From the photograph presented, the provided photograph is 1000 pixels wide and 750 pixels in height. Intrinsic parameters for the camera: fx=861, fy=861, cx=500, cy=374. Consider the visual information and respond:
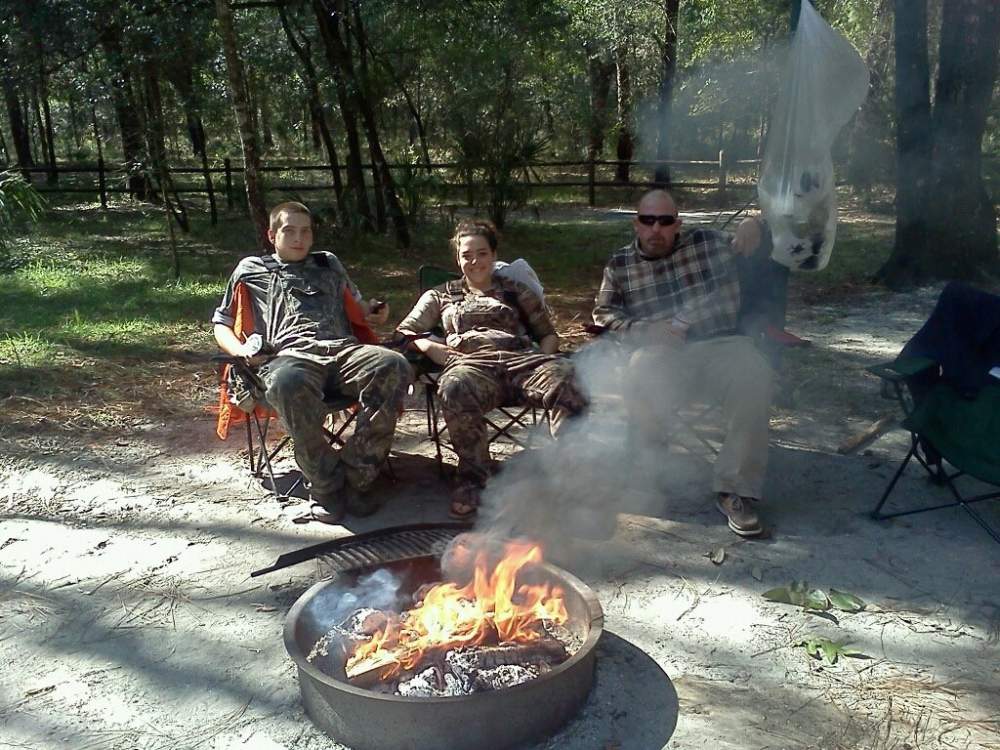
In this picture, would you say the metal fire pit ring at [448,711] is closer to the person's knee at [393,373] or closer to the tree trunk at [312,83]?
the person's knee at [393,373]

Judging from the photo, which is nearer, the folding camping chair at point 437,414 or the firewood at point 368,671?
the firewood at point 368,671

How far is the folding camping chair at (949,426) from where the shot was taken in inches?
116

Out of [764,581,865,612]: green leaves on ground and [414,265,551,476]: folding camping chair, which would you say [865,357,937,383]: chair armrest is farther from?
[414,265,551,476]: folding camping chair

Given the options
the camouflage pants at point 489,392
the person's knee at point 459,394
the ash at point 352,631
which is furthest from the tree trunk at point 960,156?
the ash at point 352,631

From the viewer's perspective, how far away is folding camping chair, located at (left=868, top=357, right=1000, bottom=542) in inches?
116

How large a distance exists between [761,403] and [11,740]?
2569 millimetres

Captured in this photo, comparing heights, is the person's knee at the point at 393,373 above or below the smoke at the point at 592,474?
above

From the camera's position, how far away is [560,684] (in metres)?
2.04

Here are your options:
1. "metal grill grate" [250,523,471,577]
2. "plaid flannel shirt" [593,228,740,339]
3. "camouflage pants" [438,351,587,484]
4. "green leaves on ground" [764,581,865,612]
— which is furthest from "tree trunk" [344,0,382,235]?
"green leaves on ground" [764,581,865,612]

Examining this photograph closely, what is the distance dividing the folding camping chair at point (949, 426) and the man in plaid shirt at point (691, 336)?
0.48 meters

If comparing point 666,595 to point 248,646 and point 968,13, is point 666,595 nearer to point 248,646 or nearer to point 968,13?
point 248,646

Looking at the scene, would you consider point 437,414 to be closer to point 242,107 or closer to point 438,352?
point 438,352

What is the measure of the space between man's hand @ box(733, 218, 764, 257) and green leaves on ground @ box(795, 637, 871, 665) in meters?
1.84

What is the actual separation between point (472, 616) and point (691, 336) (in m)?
1.71
